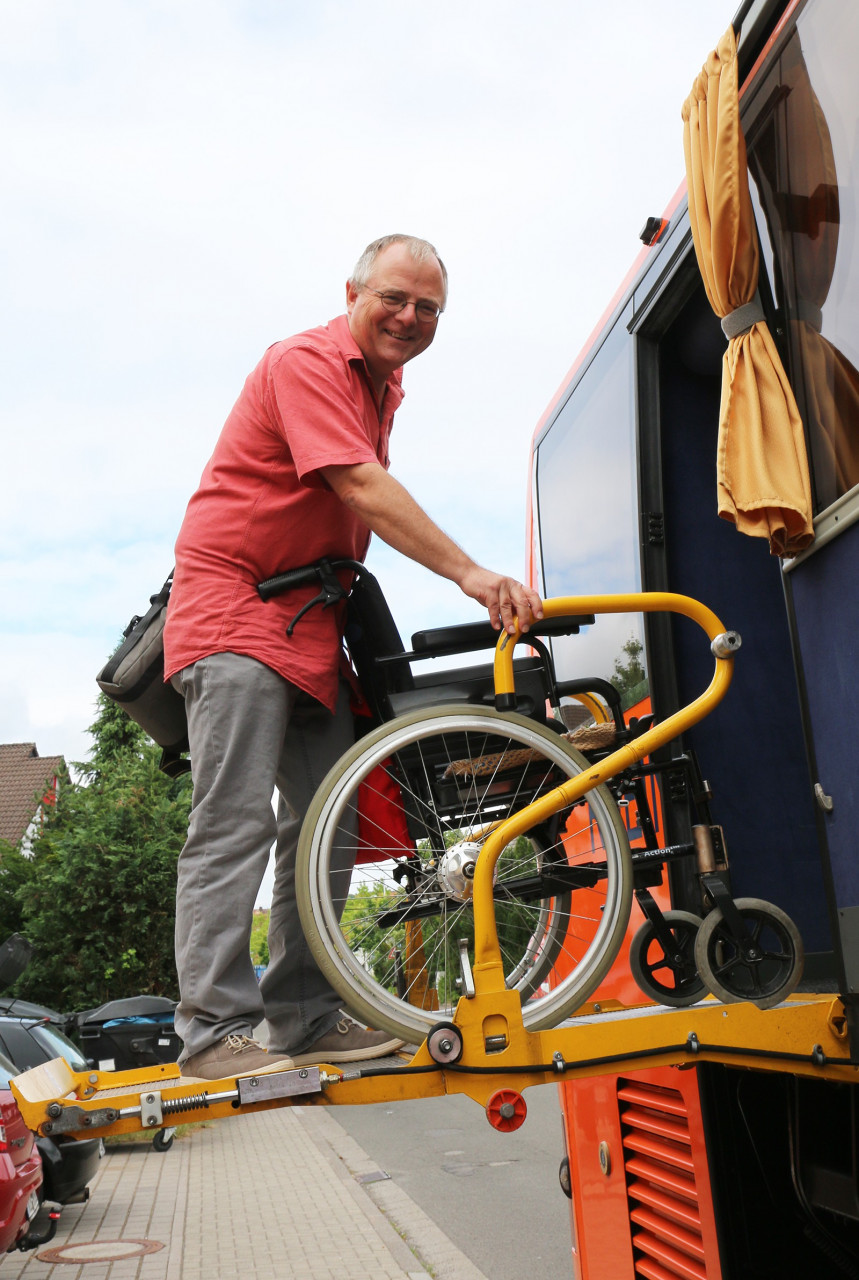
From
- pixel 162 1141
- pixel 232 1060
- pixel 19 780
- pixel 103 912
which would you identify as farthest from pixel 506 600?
pixel 19 780

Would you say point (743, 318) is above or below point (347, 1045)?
above

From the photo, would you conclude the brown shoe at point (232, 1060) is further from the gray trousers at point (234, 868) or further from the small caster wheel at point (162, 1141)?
the small caster wheel at point (162, 1141)

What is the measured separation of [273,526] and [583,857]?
100cm

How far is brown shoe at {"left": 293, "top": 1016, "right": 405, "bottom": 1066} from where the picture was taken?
2.61 m

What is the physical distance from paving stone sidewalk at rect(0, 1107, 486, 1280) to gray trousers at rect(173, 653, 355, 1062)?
5636mm

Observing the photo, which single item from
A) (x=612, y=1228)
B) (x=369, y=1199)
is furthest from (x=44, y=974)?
(x=612, y=1228)

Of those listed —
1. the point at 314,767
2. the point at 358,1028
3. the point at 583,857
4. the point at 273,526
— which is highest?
the point at 273,526

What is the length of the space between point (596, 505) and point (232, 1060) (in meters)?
2.22

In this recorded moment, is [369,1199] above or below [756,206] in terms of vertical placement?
below

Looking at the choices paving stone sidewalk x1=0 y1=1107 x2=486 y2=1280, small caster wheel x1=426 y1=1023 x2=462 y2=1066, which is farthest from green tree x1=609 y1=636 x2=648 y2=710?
paving stone sidewalk x1=0 y1=1107 x2=486 y2=1280

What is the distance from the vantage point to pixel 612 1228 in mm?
3348

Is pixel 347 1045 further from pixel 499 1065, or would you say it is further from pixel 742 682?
pixel 742 682

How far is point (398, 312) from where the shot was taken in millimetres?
2771

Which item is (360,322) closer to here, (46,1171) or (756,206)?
(756,206)
